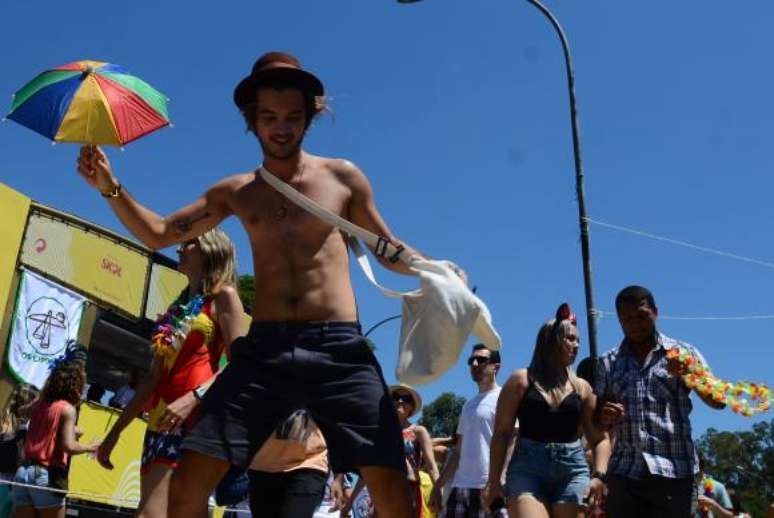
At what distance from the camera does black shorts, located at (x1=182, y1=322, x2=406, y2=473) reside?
327 cm

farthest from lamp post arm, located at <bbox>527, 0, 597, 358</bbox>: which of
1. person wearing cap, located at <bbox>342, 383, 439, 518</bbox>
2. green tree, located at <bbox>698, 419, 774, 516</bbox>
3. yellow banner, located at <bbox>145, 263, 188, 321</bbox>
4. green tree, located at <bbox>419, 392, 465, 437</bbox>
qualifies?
green tree, located at <bbox>419, 392, 465, 437</bbox>

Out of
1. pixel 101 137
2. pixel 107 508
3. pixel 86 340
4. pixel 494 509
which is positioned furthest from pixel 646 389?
pixel 86 340

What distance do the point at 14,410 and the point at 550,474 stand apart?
5.43 m

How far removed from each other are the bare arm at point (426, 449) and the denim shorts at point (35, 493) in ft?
11.1

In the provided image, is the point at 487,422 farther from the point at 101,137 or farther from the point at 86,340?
the point at 86,340

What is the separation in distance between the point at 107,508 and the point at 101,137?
12048 millimetres

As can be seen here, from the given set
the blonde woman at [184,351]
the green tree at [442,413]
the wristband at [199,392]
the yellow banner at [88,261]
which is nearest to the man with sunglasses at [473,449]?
the blonde woman at [184,351]

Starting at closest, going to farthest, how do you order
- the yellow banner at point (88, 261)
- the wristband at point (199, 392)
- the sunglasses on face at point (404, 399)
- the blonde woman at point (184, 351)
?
the wristband at point (199, 392), the blonde woman at point (184, 351), the sunglasses on face at point (404, 399), the yellow banner at point (88, 261)

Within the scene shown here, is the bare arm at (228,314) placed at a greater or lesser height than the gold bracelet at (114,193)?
lesser

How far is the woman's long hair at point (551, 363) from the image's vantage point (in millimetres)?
5805

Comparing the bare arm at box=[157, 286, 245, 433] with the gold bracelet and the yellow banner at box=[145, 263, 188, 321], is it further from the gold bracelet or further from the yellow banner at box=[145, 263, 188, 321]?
the yellow banner at box=[145, 263, 188, 321]

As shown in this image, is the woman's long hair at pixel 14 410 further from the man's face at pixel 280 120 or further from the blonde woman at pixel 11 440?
the man's face at pixel 280 120

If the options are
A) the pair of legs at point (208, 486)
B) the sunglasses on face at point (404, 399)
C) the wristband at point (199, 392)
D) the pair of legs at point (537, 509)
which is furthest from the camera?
the sunglasses on face at point (404, 399)

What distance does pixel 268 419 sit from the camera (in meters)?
3.33
